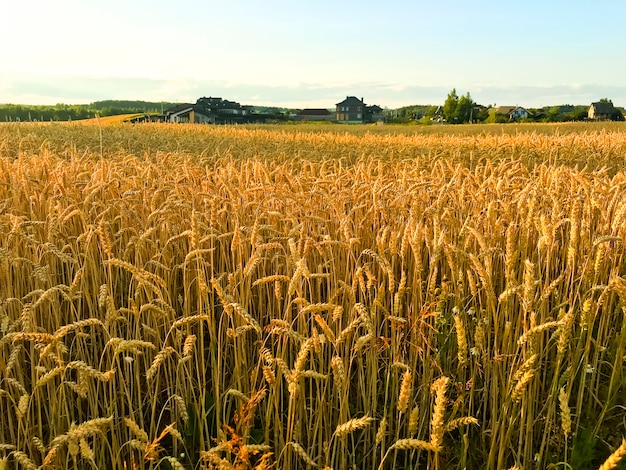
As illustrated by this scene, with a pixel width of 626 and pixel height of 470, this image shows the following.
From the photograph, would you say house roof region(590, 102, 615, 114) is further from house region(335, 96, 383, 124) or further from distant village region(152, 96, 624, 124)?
house region(335, 96, 383, 124)

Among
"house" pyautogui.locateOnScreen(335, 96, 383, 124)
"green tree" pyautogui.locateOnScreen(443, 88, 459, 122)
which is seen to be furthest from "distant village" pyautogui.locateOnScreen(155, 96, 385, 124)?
"green tree" pyautogui.locateOnScreen(443, 88, 459, 122)

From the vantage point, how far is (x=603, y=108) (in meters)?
76.2

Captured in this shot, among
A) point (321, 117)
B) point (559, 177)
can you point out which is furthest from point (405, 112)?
point (559, 177)

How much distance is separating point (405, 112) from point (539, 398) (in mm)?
110196

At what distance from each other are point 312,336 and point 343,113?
107 meters

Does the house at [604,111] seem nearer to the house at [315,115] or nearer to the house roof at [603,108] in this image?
the house roof at [603,108]

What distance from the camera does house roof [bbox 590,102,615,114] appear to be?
75.4 m

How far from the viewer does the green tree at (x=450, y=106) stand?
85.9 m

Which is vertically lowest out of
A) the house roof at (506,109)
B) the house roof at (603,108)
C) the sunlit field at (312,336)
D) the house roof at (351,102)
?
the sunlit field at (312,336)

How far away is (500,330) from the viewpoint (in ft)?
7.32

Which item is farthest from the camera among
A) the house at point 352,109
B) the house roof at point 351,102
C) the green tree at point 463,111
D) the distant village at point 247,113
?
the house roof at point 351,102

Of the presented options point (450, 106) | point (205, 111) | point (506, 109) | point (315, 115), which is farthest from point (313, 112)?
point (506, 109)

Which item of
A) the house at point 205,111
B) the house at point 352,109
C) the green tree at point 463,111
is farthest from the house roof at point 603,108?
the house at point 205,111

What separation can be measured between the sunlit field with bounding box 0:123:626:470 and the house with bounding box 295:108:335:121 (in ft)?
283
